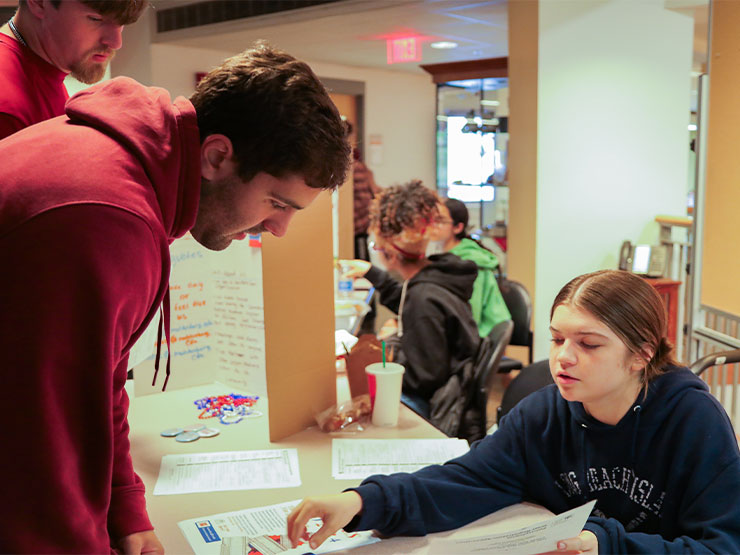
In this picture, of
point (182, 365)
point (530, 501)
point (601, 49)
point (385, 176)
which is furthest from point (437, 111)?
point (530, 501)

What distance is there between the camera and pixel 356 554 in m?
1.07

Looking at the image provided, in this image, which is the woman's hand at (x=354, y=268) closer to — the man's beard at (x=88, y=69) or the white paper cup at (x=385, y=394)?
the white paper cup at (x=385, y=394)

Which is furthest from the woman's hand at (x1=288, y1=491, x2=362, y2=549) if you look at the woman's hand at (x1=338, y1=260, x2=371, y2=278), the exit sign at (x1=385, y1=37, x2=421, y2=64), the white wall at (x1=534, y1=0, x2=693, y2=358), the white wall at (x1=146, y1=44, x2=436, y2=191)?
the white wall at (x1=146, y1=44, x2=436, y2=191)

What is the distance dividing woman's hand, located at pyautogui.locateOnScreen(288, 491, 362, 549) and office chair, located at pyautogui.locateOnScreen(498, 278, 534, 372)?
7.56 ft

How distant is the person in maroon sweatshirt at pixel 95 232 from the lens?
2.27ft

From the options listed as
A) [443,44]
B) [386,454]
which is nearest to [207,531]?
[386,454]

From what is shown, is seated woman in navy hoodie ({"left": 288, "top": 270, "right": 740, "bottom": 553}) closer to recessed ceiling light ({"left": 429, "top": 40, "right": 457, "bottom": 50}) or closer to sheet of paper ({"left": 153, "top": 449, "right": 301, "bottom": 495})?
sheet of paper ({"left": 153, "top": 449, "right": 301, "bottom": 495})

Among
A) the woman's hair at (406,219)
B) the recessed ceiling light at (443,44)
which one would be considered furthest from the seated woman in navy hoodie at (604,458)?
the recessed ceiling light at (443,44)

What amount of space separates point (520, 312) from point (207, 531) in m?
2.45

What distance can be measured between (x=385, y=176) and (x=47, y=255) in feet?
28.1

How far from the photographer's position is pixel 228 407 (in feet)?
5.87

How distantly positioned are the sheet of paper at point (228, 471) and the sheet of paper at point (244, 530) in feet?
0.41

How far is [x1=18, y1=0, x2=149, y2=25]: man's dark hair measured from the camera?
123 centimetres

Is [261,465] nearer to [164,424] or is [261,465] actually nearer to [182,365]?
[164,424]
